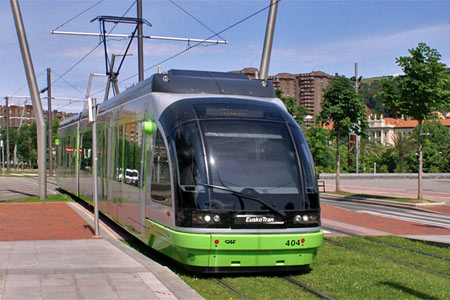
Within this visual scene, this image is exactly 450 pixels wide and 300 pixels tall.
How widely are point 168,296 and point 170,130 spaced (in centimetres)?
309

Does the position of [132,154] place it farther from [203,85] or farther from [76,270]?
[76,270]

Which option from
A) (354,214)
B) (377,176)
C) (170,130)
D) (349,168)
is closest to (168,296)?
(170,130)

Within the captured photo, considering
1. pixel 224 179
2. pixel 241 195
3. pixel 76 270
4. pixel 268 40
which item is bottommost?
pixel 76 270

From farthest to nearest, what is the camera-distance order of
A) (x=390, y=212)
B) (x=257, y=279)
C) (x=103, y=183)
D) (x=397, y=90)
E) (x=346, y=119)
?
(x=346, y=119), (x=397, y=90), (x=390, y=212), (x=103, y=183), (x=257, y=279)

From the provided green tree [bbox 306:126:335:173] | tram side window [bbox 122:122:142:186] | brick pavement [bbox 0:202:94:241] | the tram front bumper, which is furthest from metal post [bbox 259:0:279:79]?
green tree [bbox 306:126:335:173]

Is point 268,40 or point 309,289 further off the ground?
point 268,40

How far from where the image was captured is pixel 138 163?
36.7 feet

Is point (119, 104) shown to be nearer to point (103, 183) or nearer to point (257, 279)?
point (103, 183)

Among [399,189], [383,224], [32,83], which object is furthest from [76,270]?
[399,189]

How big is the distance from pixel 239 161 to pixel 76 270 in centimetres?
277

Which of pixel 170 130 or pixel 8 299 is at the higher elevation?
pixel 170 130

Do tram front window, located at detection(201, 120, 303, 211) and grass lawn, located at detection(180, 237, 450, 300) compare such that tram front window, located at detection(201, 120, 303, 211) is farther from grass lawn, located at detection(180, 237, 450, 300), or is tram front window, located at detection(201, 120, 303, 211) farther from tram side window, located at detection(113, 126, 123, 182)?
tram side window, located at detection(113, 126, 123, 182)

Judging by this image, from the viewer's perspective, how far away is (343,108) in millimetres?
32375

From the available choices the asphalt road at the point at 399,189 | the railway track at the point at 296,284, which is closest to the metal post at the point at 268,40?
the railway track at the point at 296,284
